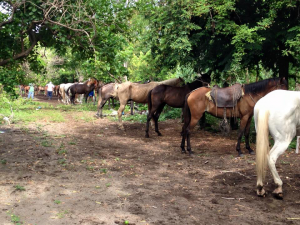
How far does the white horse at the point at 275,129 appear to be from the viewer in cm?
498

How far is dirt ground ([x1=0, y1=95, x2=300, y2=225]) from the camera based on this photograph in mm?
4074

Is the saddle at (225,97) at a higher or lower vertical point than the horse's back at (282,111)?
higher

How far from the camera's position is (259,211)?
14.3ft

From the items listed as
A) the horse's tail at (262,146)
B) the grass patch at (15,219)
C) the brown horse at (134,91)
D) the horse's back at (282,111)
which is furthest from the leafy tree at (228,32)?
the grass patch at (15,219)

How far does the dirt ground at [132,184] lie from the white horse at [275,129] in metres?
0.45

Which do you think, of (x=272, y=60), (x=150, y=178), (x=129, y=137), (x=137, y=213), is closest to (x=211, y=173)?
(x=150, y=178)

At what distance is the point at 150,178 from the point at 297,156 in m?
4.09

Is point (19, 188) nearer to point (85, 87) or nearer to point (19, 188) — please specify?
point (19, 188)

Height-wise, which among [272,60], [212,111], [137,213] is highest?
[272,60]

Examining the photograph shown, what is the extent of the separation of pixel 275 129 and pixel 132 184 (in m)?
2.55

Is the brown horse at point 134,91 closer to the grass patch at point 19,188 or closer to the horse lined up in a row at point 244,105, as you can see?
the horse lined up in a row at point 244,105

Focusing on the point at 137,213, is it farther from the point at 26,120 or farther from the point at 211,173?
the point at 26,120

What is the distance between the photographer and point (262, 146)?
499 centimetres

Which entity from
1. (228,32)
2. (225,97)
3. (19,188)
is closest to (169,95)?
(225,97)
